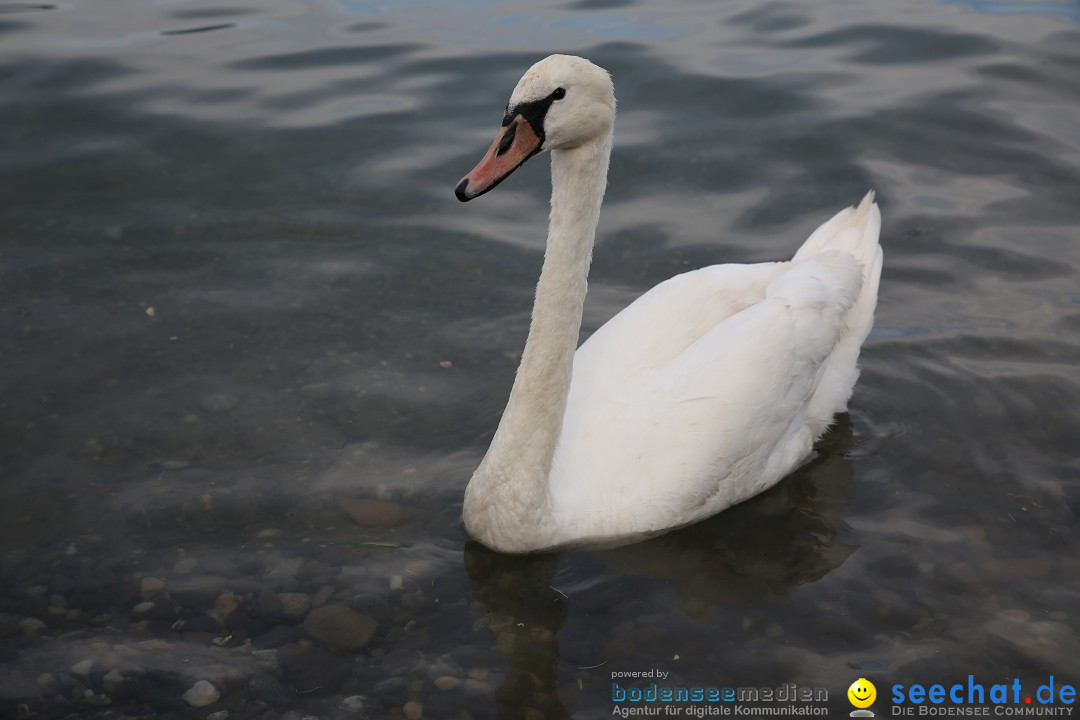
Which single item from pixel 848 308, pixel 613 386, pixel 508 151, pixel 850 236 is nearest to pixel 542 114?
pixel 508 151

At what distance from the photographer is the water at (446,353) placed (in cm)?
509

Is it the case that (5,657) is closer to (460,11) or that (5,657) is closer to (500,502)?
(500,502)

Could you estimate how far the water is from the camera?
5.09 m

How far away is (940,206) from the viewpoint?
9.24 metres

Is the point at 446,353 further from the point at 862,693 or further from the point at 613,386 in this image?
the point at 862,693

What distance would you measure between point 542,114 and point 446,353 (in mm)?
2771

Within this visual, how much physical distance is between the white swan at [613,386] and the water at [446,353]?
275 mm

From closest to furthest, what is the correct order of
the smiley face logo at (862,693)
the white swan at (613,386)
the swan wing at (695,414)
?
the smiley face logo at (862,693)
the white swan at (613,386)
the swan wing at (695,414)

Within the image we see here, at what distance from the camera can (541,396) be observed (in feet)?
17.9

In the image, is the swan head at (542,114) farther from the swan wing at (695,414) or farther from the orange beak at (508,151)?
the swan wing at (695,414)

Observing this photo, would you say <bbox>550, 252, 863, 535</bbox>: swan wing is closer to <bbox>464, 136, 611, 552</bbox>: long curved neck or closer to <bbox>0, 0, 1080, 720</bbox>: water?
<bbox>464, 136, 611, 552</bbox>: long curved neck

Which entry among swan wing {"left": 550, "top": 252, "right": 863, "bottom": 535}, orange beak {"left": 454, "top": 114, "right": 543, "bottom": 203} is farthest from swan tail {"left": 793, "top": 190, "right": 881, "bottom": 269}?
orange beak {"left": 454, "top": 114, "right": 543, "bottom": 203}

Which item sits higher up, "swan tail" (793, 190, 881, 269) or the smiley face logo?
"swan tail" (793, 190, 881, 269)

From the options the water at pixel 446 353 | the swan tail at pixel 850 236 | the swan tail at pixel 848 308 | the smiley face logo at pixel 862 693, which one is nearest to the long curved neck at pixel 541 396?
the water at pixel 446 353
